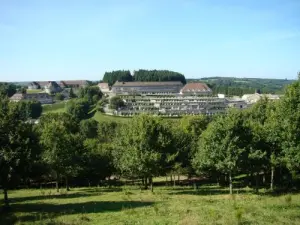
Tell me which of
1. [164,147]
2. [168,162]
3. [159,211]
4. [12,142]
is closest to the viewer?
[159,211]

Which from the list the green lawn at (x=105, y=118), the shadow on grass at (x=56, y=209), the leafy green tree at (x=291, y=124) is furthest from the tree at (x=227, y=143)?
the green lawn at (x=105, y=118)

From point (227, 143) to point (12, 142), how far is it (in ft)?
55.7

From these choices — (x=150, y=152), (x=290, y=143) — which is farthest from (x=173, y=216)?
(x=290, y=143)

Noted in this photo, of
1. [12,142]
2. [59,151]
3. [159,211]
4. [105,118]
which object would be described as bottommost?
[105,118]

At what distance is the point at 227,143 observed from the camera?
27.1m

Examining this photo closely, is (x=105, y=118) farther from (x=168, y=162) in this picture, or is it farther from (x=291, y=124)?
(x=291, y=124)

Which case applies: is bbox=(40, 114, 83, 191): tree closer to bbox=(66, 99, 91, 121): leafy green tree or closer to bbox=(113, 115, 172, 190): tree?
bbox=(113, 115, 172, 190): tree

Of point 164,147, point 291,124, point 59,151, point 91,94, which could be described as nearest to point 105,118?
point 91,94

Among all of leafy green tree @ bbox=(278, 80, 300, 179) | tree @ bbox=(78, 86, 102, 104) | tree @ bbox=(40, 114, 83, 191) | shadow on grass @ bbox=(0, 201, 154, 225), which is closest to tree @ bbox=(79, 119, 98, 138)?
tree @ bbox=(40, 114, 83, 191)

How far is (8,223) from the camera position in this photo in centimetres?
1819

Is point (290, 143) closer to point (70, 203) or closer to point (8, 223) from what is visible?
point (70, 203)

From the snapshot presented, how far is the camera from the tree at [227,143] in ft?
87.8

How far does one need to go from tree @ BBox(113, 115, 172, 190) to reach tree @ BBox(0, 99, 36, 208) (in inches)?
406

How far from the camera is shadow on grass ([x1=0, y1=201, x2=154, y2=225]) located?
19319 millimetres
